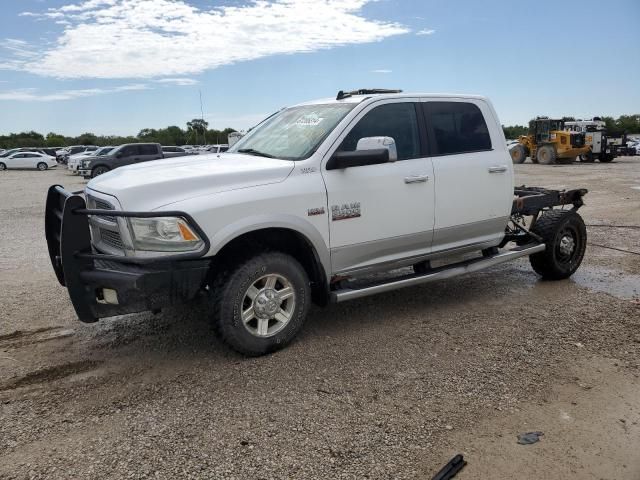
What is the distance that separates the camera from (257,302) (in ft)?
13.8

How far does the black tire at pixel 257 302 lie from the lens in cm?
404

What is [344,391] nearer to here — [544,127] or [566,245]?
[566,245]

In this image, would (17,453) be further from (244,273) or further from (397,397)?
(397,397)

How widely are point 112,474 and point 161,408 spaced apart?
27.2 inches

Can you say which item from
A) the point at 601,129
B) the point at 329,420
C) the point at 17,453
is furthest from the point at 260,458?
the point at 601,129

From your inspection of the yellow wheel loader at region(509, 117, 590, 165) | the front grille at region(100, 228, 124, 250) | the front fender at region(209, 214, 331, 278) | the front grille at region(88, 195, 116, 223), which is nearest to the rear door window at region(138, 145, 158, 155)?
the yellow wheel loader at region(509, 117, 590, 165)

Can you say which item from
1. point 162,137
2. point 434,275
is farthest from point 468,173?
point 162,137

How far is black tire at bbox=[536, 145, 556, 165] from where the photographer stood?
94.7ft

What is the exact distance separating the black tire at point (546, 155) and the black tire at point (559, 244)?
24410 millimetres

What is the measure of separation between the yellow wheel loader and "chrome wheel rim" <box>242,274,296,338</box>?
27.7 metres

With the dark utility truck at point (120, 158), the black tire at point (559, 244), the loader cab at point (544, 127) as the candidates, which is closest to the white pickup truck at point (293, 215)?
the black tire at point (559, 244)

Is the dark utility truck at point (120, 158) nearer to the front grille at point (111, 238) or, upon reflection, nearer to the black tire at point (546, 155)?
the black tire at point (546, 155)

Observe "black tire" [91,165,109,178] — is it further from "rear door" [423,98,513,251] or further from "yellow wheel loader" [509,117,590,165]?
"rear door" [423,98,513,251]

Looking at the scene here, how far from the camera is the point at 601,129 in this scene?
30672 mm
